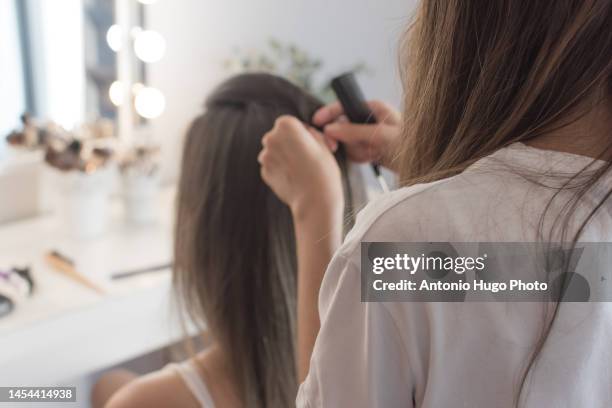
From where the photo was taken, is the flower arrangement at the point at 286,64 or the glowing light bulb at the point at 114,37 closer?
the glowing light bulb at the point at 114,37

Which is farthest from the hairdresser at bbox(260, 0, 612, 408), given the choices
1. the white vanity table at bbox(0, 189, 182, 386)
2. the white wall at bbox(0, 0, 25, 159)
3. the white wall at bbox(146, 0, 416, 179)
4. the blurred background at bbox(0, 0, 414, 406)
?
the white wall at bbox(146, 0, 416, 179)

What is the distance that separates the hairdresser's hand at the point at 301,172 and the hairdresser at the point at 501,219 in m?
0.17

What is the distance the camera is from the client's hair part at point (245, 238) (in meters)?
0.68

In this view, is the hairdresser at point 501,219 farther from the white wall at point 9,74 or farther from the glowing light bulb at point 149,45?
Result: the glowing light bulb at point 149,45

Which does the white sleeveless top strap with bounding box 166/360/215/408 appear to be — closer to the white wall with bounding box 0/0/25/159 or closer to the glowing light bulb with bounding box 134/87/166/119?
the white wall with bounding box 0/0/25/159

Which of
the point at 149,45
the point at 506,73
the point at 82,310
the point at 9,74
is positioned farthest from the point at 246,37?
the point at 506,73

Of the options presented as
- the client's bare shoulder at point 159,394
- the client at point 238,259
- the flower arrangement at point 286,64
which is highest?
the flower arrangement at point 286,64

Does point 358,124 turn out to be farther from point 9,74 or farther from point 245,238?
point 9,74

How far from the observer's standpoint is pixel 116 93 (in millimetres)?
1345

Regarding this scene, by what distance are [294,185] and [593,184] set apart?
271 mm

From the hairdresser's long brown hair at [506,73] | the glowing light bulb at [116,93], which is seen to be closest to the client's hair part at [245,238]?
the hairdresser's long brown hair at [506,73]

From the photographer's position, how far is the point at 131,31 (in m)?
1.34

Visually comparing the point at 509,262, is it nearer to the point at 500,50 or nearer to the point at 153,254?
the point at 500,50

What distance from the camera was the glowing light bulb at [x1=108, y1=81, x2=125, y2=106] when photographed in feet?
4.39
